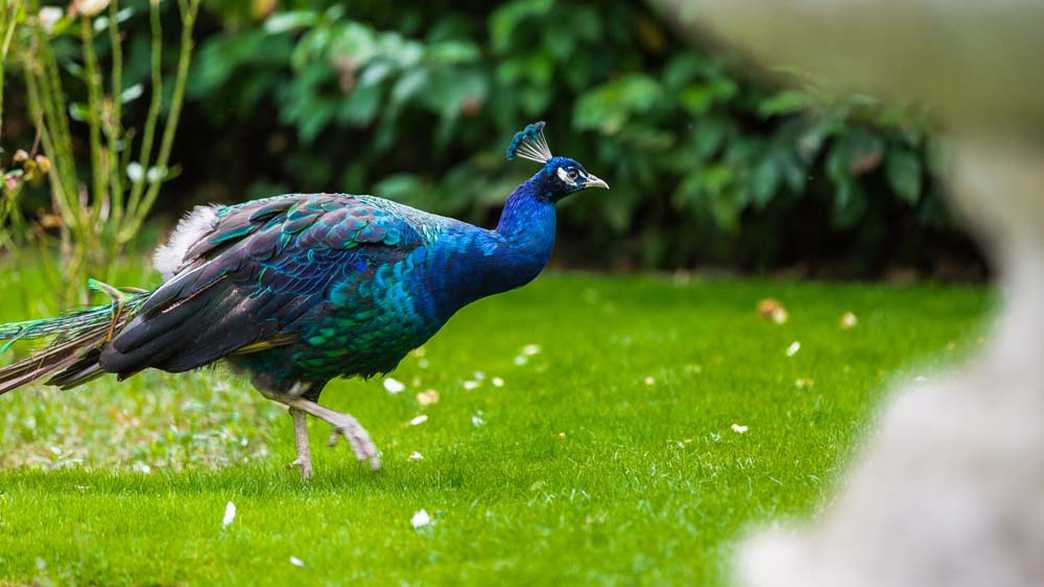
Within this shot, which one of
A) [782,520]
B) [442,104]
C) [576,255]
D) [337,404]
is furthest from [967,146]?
[576,255]

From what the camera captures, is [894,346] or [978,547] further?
[894,346]

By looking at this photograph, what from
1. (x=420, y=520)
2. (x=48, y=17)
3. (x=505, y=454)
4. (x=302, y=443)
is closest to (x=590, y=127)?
(x=48, y=17)

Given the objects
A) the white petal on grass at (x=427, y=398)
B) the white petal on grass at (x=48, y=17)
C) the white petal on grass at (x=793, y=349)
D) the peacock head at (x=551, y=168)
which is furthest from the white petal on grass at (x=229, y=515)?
the white petal on grass at (x=793, y=349)

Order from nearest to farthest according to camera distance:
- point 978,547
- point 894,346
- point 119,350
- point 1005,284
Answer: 1. point 978,547
2. point 1005,284
3. point 119,350
4. point 894,346

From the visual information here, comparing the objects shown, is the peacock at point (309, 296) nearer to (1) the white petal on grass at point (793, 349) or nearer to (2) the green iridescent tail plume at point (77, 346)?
(2) the green iridescent tail plume at point (77, 346)

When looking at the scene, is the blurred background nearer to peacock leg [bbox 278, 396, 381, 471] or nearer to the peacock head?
the peacock head

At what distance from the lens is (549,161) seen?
5.39 m

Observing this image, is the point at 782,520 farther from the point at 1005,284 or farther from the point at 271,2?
the point at 271,2

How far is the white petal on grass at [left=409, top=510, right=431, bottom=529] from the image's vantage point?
436 cm

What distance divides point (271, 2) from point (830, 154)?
4589 millimetres

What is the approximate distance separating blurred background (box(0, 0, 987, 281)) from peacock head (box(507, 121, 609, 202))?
4015mm

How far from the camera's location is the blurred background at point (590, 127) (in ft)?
31.6

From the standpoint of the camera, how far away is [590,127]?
10.1 meters

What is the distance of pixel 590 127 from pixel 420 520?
612 centimetres
